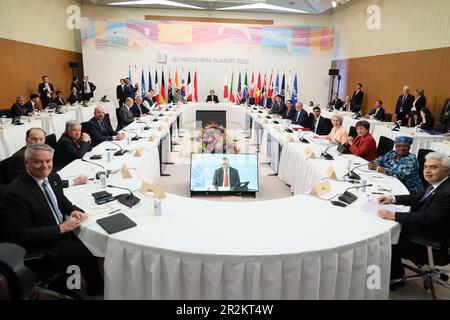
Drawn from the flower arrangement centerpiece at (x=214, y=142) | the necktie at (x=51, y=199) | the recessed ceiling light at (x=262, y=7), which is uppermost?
the recessed ceiling light at (x=262, y=7)

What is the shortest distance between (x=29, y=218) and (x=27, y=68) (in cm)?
933

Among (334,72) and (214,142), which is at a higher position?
(334,72)

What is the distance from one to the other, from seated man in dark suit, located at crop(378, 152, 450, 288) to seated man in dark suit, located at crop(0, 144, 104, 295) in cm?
215

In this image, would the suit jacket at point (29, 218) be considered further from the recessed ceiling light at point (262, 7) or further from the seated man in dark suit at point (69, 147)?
the recessed ceiling light at point (262, 7)

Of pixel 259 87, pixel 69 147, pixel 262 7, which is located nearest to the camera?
pixel 69 147

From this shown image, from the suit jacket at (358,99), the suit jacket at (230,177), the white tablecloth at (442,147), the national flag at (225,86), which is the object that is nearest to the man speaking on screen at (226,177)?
the suit jacket at (230,177)

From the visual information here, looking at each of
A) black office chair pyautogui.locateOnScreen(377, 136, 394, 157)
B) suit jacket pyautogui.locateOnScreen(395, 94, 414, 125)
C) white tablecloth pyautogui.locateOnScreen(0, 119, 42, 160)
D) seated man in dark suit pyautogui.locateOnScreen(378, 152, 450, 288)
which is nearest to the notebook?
seated man in dark suit pyautogui.locateOnScreen(378, 152, 450, 288)

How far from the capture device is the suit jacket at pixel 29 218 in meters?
→ 1.94

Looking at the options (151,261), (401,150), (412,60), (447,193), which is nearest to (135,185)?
(151,261)

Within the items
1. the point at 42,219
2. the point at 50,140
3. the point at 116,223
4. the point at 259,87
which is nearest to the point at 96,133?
the point at 50,140

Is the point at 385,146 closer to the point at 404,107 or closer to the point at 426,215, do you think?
the point at 426,215

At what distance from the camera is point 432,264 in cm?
239

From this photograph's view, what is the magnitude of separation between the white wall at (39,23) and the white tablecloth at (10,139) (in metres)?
4.47

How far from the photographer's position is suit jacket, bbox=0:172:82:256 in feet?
6.37
